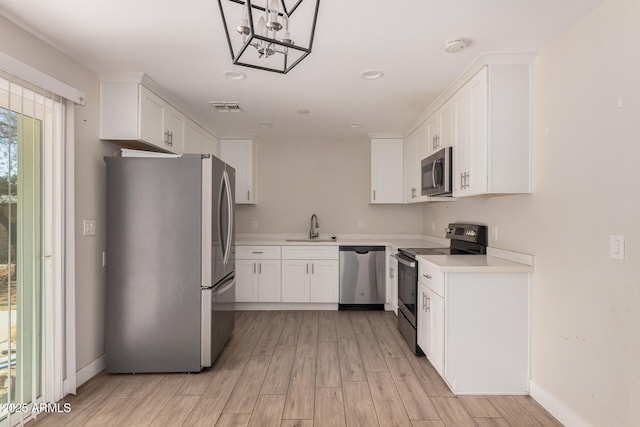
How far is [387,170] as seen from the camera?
4.82 meters

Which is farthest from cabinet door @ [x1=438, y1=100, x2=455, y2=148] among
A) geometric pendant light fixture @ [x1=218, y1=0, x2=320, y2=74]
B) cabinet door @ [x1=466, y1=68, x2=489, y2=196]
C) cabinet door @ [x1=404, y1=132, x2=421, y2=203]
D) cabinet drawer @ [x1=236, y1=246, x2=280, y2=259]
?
cabinet drawer @ [x1=236, y1=246, x2=280, y2=259]

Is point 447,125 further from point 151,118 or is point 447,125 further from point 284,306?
point 284,306

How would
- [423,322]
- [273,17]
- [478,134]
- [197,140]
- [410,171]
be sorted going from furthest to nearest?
[410,171]
[197,140]
[423,322]
[478,134]
[273,17]

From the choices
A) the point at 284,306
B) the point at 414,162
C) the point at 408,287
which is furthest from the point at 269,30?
the point at 284,306

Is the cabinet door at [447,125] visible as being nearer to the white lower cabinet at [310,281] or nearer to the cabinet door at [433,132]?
the cabinet door at [433,132]

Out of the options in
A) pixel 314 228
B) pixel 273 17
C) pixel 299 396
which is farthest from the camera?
pixel 314 228

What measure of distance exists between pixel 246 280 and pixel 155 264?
1859 mm

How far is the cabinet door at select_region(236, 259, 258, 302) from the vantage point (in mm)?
4531

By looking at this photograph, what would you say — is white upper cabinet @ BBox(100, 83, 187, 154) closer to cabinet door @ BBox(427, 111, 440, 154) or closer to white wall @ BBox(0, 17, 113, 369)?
white wall @ BBox(0, 17, 113, 369)

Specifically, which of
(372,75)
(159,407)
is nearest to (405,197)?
(372,75)

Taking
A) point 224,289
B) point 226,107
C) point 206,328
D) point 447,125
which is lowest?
point 206,328

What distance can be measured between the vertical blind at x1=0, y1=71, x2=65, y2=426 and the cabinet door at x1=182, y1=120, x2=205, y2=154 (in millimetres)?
1419

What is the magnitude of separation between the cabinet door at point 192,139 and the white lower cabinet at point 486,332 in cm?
282

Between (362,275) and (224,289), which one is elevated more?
(224,289)
